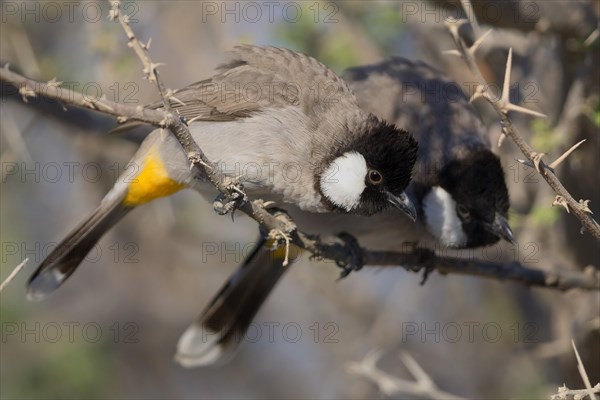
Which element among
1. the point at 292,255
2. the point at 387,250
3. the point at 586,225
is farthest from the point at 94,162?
the point at 586,225

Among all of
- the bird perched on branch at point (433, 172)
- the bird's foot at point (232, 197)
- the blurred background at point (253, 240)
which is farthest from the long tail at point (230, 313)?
the bird's foot at point (232, 197)

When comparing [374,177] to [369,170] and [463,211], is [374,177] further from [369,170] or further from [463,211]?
[463,211]

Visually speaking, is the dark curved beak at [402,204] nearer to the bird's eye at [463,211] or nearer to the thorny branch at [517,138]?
the bird's eye at [463,211]

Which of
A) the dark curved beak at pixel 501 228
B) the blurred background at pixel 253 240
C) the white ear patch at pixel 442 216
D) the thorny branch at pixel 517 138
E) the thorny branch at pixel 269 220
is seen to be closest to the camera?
the thorny branch at pixel 269 220

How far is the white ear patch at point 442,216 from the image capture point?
392 centimetres

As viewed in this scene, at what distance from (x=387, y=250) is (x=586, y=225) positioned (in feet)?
6.15

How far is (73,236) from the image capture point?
3.90 meters

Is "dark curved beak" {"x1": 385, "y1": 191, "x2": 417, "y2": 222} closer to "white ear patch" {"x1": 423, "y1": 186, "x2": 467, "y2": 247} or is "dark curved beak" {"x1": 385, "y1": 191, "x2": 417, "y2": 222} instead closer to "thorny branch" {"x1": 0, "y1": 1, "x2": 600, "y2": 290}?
"thorny branch" {"x1": 0, "y1": 1, "x2": 600, "y2": 290}

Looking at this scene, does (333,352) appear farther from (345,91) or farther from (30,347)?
(345,91)

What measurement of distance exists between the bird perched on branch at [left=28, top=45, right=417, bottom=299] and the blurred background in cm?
56

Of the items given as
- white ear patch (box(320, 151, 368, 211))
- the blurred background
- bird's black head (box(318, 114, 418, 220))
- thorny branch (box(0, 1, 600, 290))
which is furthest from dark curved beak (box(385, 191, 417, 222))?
the blurred background

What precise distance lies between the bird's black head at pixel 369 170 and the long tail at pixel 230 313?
0.96 metres

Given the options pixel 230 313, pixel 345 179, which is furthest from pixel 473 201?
pixel 230 313

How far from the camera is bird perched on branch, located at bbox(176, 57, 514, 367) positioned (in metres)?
3.82
